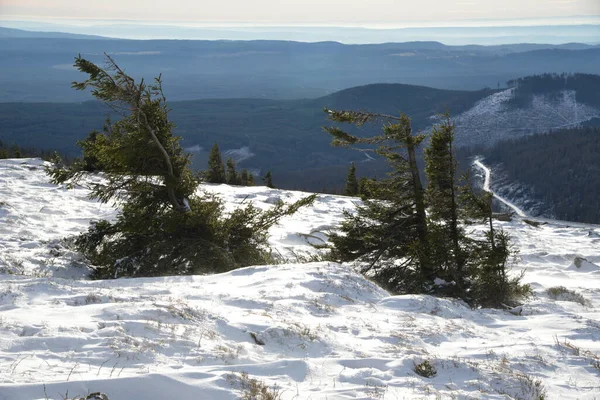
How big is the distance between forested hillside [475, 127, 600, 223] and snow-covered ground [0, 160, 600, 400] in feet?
450

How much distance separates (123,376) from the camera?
4.75m

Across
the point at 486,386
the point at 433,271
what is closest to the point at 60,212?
the point at 433,271

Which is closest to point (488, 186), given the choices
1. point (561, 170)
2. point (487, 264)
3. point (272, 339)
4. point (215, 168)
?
point (561, 170)

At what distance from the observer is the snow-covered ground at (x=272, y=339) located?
5.05m

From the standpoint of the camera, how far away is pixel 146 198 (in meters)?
12.1

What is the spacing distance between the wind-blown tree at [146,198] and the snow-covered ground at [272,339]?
1.22 metres

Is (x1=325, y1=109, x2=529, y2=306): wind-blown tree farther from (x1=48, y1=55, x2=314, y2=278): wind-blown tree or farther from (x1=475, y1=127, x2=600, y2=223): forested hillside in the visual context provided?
(x1=475, y1=127, x2=600, y2=223): forested hillside

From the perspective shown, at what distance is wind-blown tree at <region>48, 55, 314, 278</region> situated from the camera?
1127 centimetres

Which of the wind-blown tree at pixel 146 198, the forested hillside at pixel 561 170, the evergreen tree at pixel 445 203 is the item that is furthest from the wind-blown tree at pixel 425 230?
the forested hillside at pixel 561 170

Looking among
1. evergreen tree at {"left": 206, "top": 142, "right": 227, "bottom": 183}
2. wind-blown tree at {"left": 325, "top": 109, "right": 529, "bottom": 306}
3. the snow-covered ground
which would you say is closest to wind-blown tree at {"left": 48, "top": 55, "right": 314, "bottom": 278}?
the snow-covered ground

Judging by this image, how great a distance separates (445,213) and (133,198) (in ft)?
27.3

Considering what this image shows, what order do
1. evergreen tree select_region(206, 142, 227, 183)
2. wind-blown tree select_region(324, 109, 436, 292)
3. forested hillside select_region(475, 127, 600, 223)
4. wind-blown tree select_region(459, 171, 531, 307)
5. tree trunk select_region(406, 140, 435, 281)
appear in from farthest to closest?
forested hillside select_region(475, 127, 600, 223), evergreen tree select_region(206, 142, 227, 183), wind-blown tree select_region(324, 109, 436, 292), tree trunk select_region(406, 140, 435, 281), wind-blown tree select_region(459, 171, 531, 307)

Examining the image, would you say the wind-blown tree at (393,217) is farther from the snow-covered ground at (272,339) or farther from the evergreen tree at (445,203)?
the snow-covered ground at (272,339)

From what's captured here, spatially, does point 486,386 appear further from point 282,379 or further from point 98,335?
point 98,335
